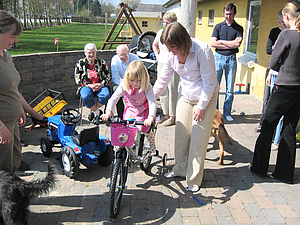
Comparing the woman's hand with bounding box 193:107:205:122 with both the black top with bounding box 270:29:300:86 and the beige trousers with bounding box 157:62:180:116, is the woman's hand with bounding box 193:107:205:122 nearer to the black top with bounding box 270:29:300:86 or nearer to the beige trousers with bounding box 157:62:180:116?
the black top with bounding box 270:29:300:86

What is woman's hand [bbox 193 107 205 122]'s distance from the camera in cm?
339

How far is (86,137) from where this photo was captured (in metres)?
4.00

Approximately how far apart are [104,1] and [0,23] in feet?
424

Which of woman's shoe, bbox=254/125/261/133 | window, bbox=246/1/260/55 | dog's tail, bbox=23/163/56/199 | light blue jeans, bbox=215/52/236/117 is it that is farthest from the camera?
window, bbox=246/1/260/55

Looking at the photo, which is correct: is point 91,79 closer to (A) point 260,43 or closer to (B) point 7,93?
(B) point 7,93

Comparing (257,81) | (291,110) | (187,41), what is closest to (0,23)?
(187,41)

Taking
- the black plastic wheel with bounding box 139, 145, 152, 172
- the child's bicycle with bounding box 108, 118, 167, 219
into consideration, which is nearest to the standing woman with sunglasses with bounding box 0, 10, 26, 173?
the child's bicycle with bounding box 108, 118, 167, 219

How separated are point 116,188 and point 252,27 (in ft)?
26.0

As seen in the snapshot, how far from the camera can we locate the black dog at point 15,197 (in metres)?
2.45

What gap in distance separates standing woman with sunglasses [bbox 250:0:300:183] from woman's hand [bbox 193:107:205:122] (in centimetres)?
104

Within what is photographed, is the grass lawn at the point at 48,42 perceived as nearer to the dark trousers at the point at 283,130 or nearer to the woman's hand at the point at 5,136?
the woman's hand at the point at 5,136

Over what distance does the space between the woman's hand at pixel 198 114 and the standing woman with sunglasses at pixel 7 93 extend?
196cm

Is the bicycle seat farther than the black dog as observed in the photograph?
Yes

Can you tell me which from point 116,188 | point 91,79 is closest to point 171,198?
point 116,188
